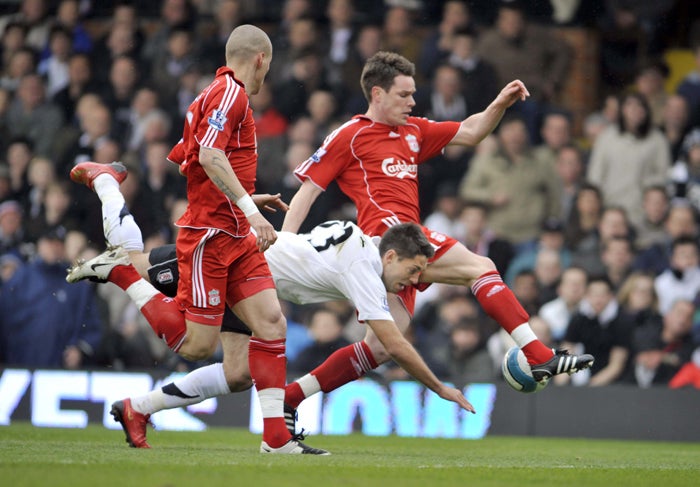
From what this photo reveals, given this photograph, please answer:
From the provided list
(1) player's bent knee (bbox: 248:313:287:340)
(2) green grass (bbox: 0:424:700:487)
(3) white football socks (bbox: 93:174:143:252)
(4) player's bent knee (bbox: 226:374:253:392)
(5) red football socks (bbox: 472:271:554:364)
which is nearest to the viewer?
(2) green grass (bbox: 0:424:700:487)

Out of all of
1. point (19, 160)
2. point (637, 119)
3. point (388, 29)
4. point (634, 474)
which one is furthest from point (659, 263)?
point (19, 160)

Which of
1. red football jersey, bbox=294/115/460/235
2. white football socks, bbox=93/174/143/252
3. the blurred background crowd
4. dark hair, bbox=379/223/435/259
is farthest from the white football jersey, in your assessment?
the blurred background crowd

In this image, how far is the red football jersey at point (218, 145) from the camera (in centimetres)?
737

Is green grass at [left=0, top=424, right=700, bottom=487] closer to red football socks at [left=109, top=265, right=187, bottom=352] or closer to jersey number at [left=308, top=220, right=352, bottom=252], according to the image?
red football socks at [left=109, top=265, right=187, bottom=352]

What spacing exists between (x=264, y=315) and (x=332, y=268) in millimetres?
523

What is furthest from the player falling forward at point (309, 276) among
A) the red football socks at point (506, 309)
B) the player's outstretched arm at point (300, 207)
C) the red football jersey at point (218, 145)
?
the red football socks at point (506, 309)

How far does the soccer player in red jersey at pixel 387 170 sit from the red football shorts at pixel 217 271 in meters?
0.93

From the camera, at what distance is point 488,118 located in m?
8.97

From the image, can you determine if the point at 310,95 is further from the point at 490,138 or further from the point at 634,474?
the point at 634,474

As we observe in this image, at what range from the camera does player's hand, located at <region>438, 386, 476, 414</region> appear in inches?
281

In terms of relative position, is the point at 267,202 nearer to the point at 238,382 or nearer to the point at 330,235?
the point at 330,235

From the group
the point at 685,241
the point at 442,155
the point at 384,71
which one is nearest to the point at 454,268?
the point at 384,71

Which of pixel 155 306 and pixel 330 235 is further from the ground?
pixel 330 235

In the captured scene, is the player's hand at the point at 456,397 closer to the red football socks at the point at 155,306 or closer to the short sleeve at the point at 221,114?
the red football socks at the point at 155,306
